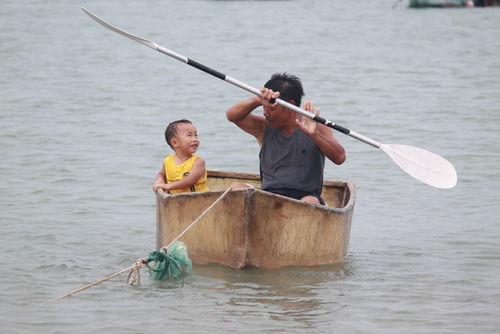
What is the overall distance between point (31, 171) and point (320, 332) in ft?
19.6

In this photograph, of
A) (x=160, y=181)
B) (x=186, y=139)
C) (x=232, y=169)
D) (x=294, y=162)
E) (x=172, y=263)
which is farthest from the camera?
(x=232, y=169)

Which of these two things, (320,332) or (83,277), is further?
(83,277)

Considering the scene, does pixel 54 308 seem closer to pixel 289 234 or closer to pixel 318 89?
pixel 289 234

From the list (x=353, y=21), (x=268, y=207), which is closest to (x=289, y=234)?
(x=268, y=207)

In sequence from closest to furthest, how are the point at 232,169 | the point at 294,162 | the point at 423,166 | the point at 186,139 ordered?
the point at 294,162, the point at 186,139, the point at 423,166, the point at 232,169

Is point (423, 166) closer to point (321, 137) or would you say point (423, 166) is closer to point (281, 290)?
point (321, 137)

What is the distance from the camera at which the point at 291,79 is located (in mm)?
7023

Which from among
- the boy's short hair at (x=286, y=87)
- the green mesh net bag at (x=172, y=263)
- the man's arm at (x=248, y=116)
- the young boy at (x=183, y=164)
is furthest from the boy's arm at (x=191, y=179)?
the boy's short hair at (x=286, y=87)

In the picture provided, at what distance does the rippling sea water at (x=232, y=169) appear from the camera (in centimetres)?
641

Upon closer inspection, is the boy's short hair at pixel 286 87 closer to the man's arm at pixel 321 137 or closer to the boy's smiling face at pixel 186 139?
the man's arm at pixel 321 137

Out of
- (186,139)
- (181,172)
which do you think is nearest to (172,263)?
(181,172)

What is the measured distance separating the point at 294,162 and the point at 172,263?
1.06 metres

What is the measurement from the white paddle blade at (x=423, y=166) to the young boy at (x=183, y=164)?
1.30 m

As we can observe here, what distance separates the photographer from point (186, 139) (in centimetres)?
724
